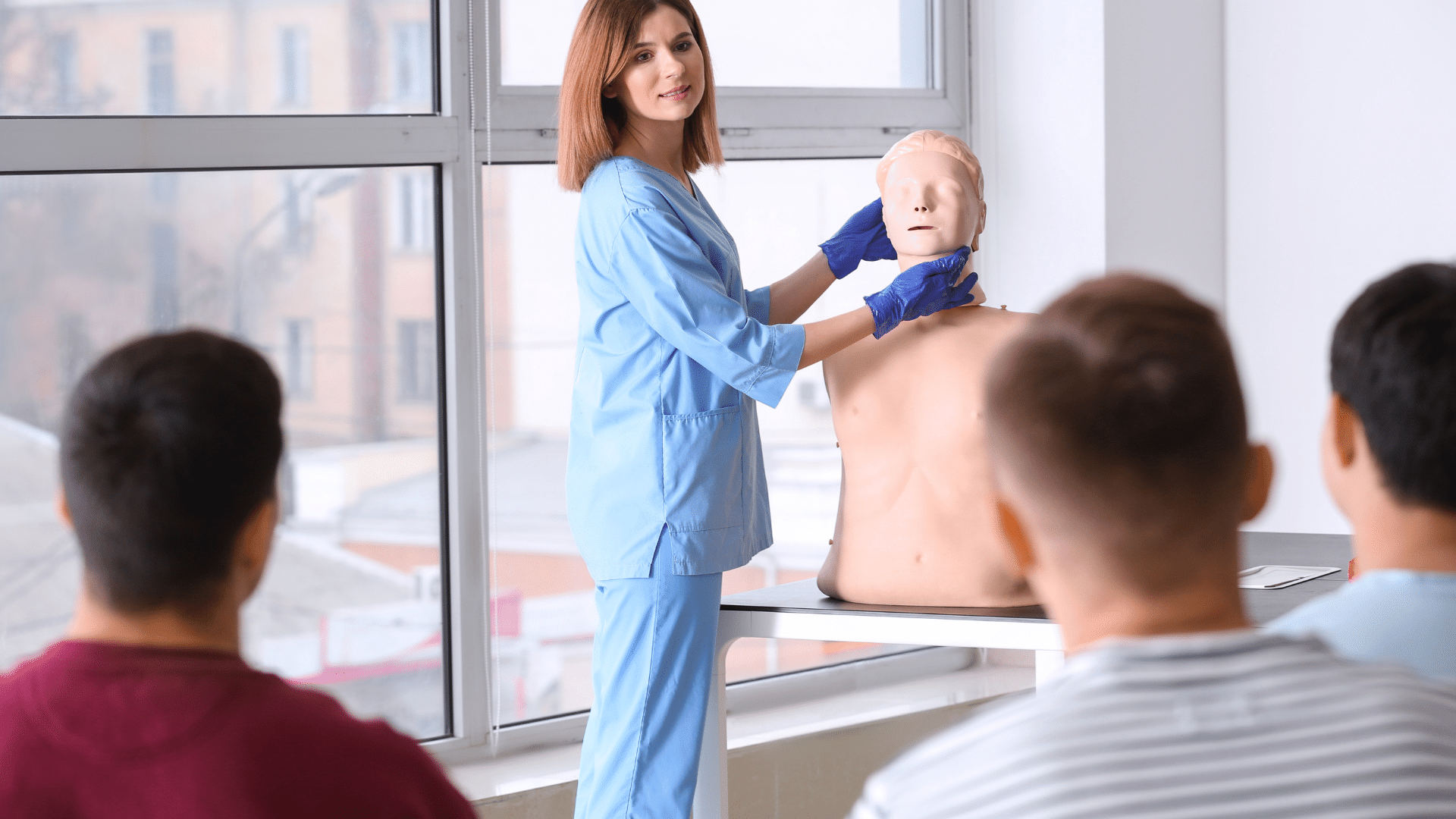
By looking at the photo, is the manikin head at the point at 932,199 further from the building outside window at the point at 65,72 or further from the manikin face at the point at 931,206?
the building outside window at the point at 65,72

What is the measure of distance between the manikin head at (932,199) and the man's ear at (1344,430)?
3.20 feet

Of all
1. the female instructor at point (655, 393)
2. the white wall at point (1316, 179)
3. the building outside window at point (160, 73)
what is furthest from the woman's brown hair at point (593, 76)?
the white wall at point (1316, 179)

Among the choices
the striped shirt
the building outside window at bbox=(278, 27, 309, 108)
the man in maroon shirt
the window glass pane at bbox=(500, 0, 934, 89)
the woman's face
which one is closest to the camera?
the striped shirt

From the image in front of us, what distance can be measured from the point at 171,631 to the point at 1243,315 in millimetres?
3079

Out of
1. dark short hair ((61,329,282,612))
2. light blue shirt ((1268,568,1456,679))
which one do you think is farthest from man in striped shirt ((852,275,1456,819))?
dark short hair ((61,329,282,612))

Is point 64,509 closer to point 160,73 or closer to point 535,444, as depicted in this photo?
point 160,73

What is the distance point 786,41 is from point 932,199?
4.26ft

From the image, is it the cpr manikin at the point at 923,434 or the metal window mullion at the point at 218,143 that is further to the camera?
the metal window mullion at the point at 218,143

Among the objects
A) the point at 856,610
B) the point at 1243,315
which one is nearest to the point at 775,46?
the point at 1243,315

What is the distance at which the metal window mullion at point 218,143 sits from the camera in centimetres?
224

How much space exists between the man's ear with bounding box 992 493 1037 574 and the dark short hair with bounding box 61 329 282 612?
0.44 meters

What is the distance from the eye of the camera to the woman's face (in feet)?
6.59

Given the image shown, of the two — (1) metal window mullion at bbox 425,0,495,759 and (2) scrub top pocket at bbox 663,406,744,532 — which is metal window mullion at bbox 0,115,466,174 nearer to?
(1) metal window mullion at bbox 425,0,495,759

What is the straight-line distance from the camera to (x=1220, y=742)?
2.24 ft
